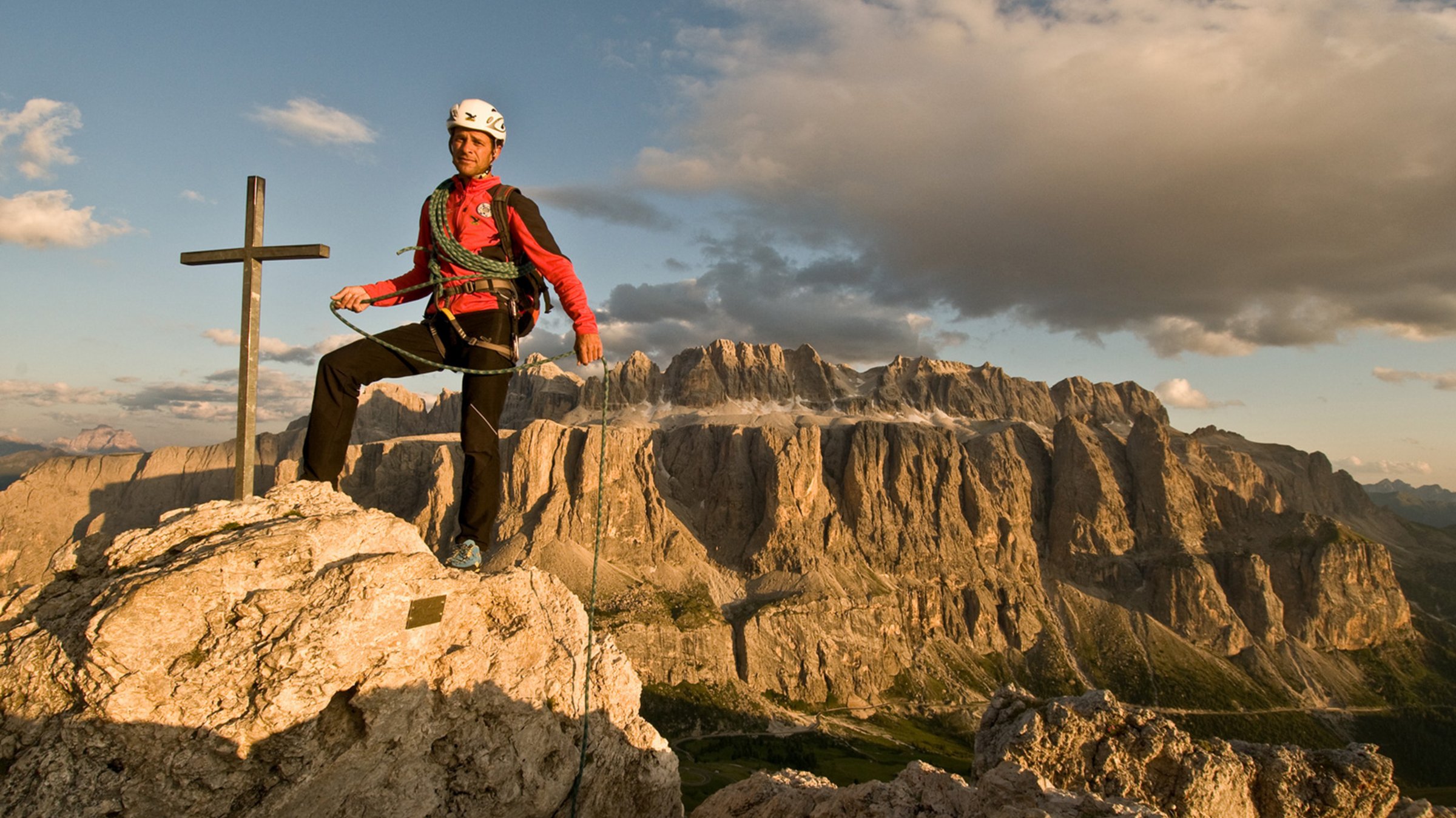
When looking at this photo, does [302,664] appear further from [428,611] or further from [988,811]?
[988,811]

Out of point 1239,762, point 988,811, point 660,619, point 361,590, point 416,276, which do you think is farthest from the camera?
point 660,619

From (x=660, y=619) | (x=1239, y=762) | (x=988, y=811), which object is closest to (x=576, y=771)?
(x=988, y=811)

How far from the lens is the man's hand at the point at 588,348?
900 centimetres

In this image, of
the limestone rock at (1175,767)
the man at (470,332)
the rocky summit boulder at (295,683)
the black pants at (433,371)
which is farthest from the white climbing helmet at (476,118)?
the limestone rock at (1175,767)

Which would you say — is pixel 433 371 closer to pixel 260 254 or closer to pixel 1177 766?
pixel 260 254

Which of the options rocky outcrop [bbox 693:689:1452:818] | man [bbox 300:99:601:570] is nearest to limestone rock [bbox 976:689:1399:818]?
rocky outcrop [bbox 693:689:1452:818]

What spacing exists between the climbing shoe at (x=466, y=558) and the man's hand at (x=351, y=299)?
3.15 m

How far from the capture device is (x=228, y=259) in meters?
10.1

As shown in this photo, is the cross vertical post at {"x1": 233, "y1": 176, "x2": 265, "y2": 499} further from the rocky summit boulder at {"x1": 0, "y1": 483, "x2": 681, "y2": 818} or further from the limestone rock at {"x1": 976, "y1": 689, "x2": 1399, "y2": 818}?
the limestone rock at {"x1": 976, "y1": 689, "x2": 1399, "y2": 818}

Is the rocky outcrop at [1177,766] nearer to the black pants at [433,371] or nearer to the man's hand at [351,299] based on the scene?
the black pants at [433,371]

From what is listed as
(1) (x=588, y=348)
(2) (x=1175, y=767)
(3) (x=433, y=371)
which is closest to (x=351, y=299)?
(3) (x=433, y=371)

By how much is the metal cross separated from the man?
2.96 feet

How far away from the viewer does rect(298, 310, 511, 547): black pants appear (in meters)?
9.02

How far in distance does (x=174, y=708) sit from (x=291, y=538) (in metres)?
1.56
